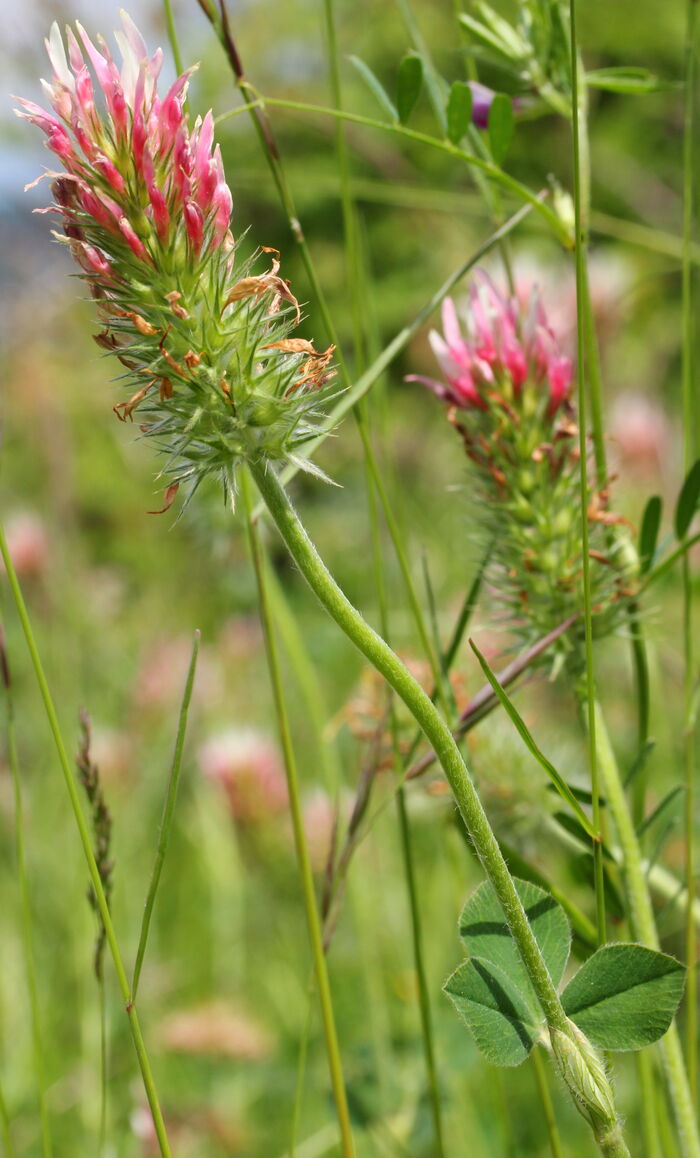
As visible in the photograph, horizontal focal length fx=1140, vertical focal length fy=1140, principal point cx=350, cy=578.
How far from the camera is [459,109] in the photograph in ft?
2.03

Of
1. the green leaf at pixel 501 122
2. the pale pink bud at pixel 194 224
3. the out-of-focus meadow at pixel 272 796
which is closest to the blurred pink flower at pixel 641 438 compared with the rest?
the out-of-focus meadow at pixel 272 796

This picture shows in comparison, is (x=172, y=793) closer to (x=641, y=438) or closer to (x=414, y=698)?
(x=414, y=698)

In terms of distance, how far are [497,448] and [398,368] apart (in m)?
4.51

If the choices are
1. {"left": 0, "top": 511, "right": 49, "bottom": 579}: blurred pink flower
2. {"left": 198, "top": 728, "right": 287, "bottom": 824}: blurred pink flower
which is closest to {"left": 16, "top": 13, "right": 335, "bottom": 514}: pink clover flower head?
{"left": 198, "top": 728, "right": 287, "bottom": 824}: blurred pink flower

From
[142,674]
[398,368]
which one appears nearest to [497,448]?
[142,674]

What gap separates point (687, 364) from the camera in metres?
0.61

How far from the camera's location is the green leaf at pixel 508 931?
1.54 feet

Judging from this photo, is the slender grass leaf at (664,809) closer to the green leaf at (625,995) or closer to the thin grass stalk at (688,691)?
the thin grass stalk at (688,691)

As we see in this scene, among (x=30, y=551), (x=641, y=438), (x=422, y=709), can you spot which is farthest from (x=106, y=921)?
(x=30, y=551)

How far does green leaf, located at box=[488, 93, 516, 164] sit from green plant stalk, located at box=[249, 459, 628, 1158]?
33 centimetres

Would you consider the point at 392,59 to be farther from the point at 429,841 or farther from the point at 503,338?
the point at 503,338

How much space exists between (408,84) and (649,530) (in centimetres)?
29

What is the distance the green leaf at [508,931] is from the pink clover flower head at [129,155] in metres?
0.29

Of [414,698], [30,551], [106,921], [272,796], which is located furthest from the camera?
[30,551]
